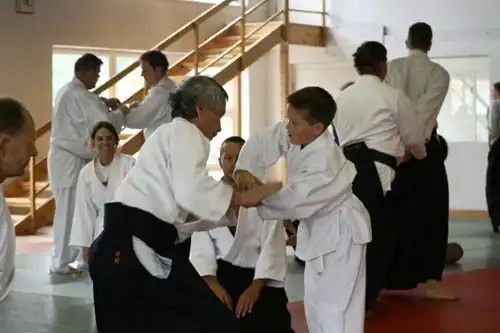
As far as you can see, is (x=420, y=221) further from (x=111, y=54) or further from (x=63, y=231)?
(x=111, y=54)

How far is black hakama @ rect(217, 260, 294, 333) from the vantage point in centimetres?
384

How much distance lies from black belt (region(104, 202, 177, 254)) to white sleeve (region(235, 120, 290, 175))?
0.87 meters

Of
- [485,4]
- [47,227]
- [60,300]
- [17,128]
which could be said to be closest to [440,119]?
[485,4]

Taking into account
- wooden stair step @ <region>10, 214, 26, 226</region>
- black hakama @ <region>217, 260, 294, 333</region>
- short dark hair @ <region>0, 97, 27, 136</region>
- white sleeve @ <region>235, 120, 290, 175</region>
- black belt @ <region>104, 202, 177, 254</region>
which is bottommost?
wooden stair step @ <region>10, 214, 26, 226</region>

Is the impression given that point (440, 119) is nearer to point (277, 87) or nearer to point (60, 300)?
point (277, 87)

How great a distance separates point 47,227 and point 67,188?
322 centimetres

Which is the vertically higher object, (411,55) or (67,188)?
(411,55)

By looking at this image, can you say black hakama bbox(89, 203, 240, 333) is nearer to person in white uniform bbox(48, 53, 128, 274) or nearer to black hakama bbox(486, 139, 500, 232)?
person in white uniform bbox(48, 53, 128, 274)

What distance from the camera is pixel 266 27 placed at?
1223 cm

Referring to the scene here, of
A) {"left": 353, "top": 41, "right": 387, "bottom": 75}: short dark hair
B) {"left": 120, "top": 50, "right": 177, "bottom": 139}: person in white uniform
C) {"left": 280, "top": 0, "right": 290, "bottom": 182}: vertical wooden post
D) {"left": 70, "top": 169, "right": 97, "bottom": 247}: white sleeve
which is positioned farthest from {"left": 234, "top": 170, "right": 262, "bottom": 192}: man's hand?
{"left": 280, "top": 0, "right": 290, "bottom": 182}: vertical wooden post

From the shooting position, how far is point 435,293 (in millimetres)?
5516

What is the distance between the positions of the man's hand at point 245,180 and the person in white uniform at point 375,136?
1.10 meters

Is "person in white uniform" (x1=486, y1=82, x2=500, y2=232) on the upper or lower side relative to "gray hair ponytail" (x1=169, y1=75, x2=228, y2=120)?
lower

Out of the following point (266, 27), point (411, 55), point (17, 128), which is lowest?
point (17, 128)
